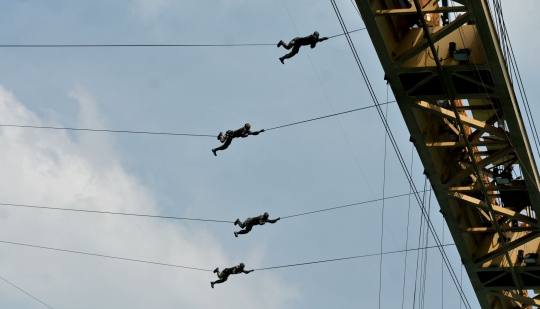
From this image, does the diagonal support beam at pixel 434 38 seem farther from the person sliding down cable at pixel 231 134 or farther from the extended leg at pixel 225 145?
the extended leg at pixel 225 145

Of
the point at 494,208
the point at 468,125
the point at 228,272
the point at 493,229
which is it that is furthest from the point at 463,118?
the point at 228,272

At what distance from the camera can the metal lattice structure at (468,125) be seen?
1375cm

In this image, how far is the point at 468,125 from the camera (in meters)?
15.2

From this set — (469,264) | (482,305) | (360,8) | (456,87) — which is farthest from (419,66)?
(482,305)

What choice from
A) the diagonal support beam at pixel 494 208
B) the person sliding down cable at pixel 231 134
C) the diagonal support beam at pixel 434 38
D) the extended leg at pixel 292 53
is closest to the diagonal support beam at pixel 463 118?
the diagonal support beam at pixel 434 38

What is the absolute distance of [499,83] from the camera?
14.0 metres

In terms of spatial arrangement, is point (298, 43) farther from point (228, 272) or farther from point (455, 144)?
point (228, 272)

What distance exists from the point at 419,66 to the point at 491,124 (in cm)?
197

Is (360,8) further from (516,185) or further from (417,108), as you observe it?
(516,185)

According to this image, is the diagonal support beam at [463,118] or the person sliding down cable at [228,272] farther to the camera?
Answer: the person sliding down cable at [228,272]

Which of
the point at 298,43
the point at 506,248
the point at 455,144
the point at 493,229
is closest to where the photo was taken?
the point at 298,43

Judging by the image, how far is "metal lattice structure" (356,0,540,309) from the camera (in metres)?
13.8

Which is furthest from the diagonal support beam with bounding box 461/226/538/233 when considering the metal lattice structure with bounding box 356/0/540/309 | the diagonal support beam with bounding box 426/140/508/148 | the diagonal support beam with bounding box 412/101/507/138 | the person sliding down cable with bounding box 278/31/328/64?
the person sliding down cable with bounding box 278/31/328/64

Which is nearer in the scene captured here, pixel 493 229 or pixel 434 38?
pixel 434 38
